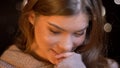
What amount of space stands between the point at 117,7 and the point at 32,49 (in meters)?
0.57

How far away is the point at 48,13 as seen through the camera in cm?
111

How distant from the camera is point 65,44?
110 cm

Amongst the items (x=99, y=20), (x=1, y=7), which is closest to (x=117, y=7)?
(x=99, y=20)

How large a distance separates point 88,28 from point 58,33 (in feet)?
0.53

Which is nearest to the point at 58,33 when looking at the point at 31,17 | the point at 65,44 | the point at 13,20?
the point at 65,44

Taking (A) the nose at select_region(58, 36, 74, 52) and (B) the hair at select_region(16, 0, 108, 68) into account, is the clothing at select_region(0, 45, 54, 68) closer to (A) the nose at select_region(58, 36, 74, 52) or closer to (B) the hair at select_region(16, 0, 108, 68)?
(B) the hair at select_region(16, 0, 108, 68)

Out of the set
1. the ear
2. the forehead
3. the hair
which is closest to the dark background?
the hair

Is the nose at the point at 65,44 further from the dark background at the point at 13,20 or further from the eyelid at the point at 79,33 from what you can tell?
the dark background at the point at 13,20

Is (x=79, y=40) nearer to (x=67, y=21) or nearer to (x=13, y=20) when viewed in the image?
(x=67, y=21)

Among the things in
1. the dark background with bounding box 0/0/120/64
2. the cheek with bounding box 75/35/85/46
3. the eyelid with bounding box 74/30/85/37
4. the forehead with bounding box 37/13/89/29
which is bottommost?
the dark background with bounding box 0/0/120/64

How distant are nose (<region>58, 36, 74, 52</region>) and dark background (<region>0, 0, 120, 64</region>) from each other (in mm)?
562

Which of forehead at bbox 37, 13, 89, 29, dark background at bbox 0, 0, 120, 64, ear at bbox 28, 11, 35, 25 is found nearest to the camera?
forehead at bbox 37, 13, 89, 29

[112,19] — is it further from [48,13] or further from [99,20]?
[48,13]

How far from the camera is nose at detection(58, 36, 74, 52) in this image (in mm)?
1103
